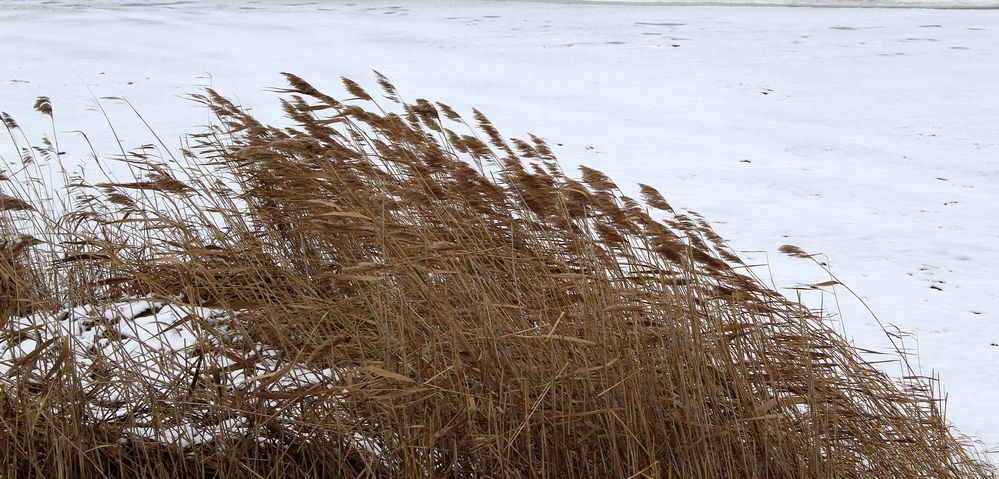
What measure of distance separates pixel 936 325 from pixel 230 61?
288 inches

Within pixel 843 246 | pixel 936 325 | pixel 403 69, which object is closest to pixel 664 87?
pixel 403 69

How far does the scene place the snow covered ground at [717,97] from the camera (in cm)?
434

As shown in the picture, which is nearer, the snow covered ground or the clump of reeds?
the clump of reeds

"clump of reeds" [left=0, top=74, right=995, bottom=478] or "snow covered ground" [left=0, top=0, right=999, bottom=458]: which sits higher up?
"clump of reeds" [left=0, top=74, right=995, bottom=478]

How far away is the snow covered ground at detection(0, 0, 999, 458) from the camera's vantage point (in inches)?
171

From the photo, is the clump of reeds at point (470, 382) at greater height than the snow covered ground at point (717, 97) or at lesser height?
greater

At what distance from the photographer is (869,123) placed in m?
7.17

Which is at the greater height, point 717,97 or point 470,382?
point 470,382

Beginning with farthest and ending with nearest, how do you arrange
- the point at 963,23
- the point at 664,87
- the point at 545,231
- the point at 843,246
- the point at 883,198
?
the point at 963,23 → the point at 664,87 → the point at 883,198 → the point at 843,246 → the point at 545,231

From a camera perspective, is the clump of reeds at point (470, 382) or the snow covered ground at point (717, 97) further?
the snow covered ground at point (717, 97)

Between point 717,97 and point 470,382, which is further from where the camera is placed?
point 717,97

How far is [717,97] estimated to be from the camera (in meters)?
8.04

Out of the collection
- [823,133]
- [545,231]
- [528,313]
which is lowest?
[823,133]

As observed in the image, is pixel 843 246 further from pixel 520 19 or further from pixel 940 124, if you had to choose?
pixel 520 19
